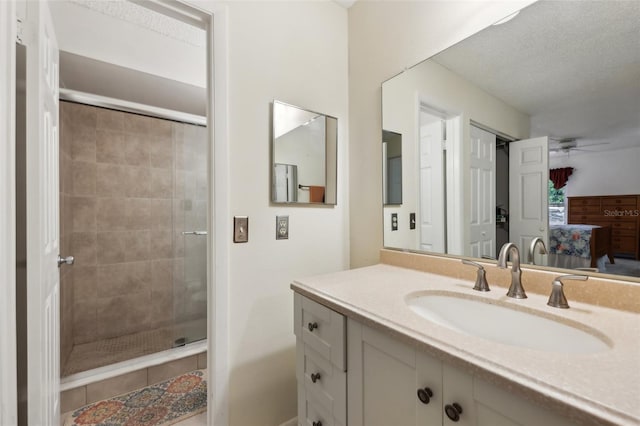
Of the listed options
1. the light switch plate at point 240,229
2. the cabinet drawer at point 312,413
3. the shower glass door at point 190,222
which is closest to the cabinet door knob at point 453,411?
the cabinet drawer at point 312,413

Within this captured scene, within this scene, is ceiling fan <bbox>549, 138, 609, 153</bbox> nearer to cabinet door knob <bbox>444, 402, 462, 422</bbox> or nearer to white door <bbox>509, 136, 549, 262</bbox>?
white door <bbox>509, 136, 549, 262</bbox>

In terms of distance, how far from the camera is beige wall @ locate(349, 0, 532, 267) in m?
1.21

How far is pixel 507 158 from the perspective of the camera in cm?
104

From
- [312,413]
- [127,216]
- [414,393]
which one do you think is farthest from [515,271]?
[127,216]

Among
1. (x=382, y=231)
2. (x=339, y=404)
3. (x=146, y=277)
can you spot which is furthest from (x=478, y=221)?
(x=146, y=277)

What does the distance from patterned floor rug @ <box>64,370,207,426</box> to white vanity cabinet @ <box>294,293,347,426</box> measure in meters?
0.91

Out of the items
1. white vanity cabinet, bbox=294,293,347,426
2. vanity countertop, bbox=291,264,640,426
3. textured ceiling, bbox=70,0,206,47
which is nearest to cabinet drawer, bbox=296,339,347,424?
white vanity cabinet, bbox=294,293,347,426

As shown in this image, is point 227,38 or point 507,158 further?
point 227,38

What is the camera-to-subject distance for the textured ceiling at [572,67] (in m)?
0.79

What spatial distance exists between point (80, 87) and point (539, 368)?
2889 mm

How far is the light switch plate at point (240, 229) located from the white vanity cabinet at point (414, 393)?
65 centimetres

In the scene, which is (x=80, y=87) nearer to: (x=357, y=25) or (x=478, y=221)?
(x=357, y=25)

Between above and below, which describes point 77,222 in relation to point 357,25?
below

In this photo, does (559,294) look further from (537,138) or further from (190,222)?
(190,222)
